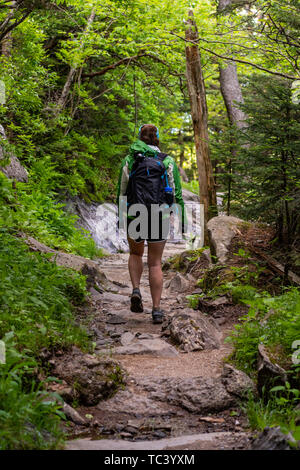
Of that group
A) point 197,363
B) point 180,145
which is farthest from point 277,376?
point 180,145

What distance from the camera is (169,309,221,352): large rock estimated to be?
5188 mm

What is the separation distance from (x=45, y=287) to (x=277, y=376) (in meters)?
2.60

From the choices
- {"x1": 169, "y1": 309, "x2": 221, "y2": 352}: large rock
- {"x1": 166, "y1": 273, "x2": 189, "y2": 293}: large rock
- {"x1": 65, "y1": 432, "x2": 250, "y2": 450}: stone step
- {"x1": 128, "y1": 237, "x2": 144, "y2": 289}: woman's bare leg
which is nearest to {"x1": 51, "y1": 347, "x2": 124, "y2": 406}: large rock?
{"x1": 65, "y1": 432, "x2": 250, "y2": 450}: stone step

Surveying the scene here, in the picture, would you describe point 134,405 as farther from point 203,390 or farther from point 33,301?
point 33,301

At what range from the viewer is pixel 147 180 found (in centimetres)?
601

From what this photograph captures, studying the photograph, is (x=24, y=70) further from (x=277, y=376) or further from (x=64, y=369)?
(x=277, y=376)

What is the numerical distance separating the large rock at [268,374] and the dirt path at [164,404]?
28cm

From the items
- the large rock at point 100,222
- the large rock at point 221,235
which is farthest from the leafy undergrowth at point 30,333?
the large rock at point 100,222

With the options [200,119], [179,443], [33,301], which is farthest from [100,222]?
[179,443]

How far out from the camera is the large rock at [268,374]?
347cm

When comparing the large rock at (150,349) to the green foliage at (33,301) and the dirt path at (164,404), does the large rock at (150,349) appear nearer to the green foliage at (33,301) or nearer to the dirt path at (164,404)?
the dirt path at (164,404)

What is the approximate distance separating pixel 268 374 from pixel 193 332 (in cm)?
180

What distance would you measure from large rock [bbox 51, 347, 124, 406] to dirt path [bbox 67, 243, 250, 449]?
85 millimetres

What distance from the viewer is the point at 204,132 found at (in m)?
9.82
